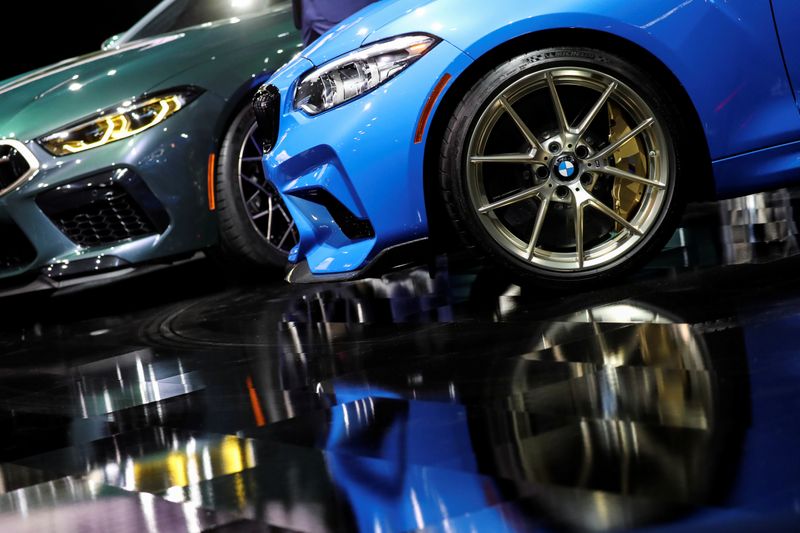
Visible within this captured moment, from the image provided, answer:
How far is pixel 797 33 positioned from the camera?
387 centimetres

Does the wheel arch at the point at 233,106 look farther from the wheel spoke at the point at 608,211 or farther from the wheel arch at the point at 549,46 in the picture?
the wheel spoke at the point at 608,211

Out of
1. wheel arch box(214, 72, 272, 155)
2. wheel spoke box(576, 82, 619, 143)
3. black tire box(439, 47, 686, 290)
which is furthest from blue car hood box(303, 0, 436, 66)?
wheel arch box(214, 72, 272, 155)

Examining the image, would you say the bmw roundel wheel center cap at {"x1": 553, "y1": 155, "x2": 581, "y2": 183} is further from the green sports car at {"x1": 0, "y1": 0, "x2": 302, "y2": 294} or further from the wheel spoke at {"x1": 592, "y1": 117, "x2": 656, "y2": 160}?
the green sports car at {"x1": 0, "y1": 0, "x2": 302, "y2": 294}

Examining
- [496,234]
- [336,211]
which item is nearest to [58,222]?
[336,211]

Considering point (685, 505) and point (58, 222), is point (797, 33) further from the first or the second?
point (58, 222)

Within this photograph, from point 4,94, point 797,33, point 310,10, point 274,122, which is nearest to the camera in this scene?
point 797,33

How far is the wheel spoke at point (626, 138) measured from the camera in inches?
156

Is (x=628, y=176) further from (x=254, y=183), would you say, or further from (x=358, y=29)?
(x=254, y=183)

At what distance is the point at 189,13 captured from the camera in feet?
22.6

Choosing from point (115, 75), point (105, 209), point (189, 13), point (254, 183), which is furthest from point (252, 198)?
point (189, 13)

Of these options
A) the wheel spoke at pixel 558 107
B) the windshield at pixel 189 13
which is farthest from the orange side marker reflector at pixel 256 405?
the windshield at pixel 189 13

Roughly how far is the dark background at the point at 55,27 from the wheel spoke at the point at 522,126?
28.9ft

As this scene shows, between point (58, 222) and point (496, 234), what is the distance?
2435mm

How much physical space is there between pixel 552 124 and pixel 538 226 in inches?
14.7
